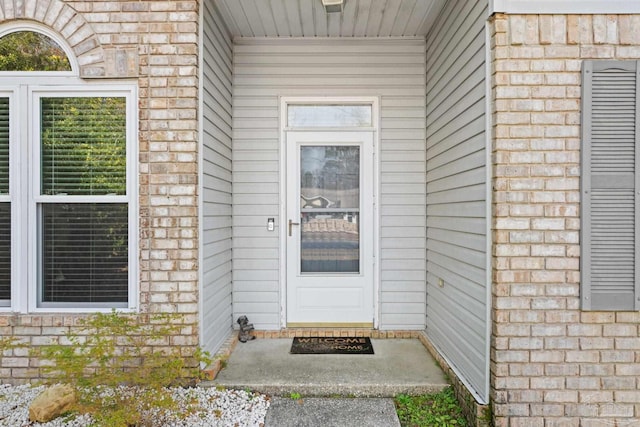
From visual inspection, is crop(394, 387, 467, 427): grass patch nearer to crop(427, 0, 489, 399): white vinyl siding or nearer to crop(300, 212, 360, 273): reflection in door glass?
crop(427, 0, 489, 399): white vinyl siding

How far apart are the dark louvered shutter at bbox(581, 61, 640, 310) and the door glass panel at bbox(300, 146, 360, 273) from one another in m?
1.83

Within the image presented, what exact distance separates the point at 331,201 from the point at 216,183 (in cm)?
110

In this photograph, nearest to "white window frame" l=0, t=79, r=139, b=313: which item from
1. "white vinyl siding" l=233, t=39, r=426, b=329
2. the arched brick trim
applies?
the arched brick trim

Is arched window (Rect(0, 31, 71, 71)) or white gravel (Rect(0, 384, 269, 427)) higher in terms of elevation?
arched window (Rect(0, 31, 71, 71))

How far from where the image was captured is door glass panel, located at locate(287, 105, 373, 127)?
3543mm

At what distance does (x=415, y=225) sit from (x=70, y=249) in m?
2.81

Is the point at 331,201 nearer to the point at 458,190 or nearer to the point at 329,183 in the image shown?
the point at 329,183

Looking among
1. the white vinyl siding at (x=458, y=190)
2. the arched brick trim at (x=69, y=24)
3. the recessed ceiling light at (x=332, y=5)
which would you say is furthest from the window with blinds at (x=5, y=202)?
the white vinyl siding at (x=458, y=190)

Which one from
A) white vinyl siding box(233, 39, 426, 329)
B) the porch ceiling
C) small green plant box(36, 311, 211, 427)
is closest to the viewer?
small green plant box(36, 311, 211, 427)

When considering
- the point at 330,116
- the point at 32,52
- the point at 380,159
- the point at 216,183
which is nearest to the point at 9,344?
the point at 216,183

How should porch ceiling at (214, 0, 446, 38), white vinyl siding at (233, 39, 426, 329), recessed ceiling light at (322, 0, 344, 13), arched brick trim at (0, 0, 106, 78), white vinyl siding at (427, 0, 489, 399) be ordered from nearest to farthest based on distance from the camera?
1. white vinyl siding at (427, 0, 489, 399)
2. arched brick trim at (0, 0, 106, 78)
3. recessed ceiling light at (322, 0, 344, 13)
4. porch ceiling at (214, 0, 446, 38)
5. white vinyl siding at (233, 39, 426, 329)

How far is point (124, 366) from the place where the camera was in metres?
2.56

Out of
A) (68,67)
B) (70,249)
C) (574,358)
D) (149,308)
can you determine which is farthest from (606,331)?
(68,67)

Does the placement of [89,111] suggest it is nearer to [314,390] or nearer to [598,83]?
[314,390]
